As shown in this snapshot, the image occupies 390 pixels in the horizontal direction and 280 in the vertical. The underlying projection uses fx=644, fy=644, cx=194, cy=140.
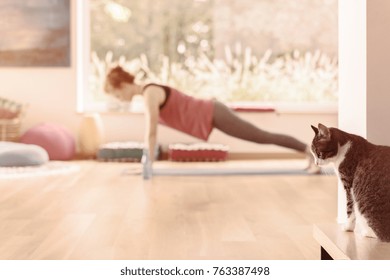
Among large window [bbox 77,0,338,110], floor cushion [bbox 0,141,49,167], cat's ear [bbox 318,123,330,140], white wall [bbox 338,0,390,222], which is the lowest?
floor cushion [bbox 0,141,49,167]

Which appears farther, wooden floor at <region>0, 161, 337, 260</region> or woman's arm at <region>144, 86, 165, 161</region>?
woman's arm at <region>144, 86, 165, 161</region>

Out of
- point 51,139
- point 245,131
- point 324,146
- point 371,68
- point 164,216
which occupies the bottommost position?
point 164,216

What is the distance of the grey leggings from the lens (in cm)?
420

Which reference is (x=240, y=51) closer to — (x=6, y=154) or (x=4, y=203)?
(x=6, y=154)

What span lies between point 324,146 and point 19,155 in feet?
10.4

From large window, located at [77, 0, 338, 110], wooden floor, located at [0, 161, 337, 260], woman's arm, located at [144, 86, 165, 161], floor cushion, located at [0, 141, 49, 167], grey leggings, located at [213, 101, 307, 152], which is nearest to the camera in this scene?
wooden floor, located at [0, 161, 337, 260]

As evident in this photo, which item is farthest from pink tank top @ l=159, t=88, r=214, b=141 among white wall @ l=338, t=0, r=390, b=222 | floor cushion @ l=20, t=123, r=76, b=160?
white wall @ l=338, t=0, r=390, b=222

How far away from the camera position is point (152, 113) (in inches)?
163

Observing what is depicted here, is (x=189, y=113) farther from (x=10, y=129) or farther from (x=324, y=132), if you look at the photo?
(x=324, y=132)

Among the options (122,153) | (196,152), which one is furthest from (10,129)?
(196,152)

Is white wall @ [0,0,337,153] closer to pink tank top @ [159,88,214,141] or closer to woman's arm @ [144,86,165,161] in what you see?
pink tank top @ [159,88,214,141]

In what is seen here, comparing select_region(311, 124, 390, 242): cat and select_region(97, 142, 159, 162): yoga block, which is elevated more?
select_region(311, 124, 390, 242): cat
